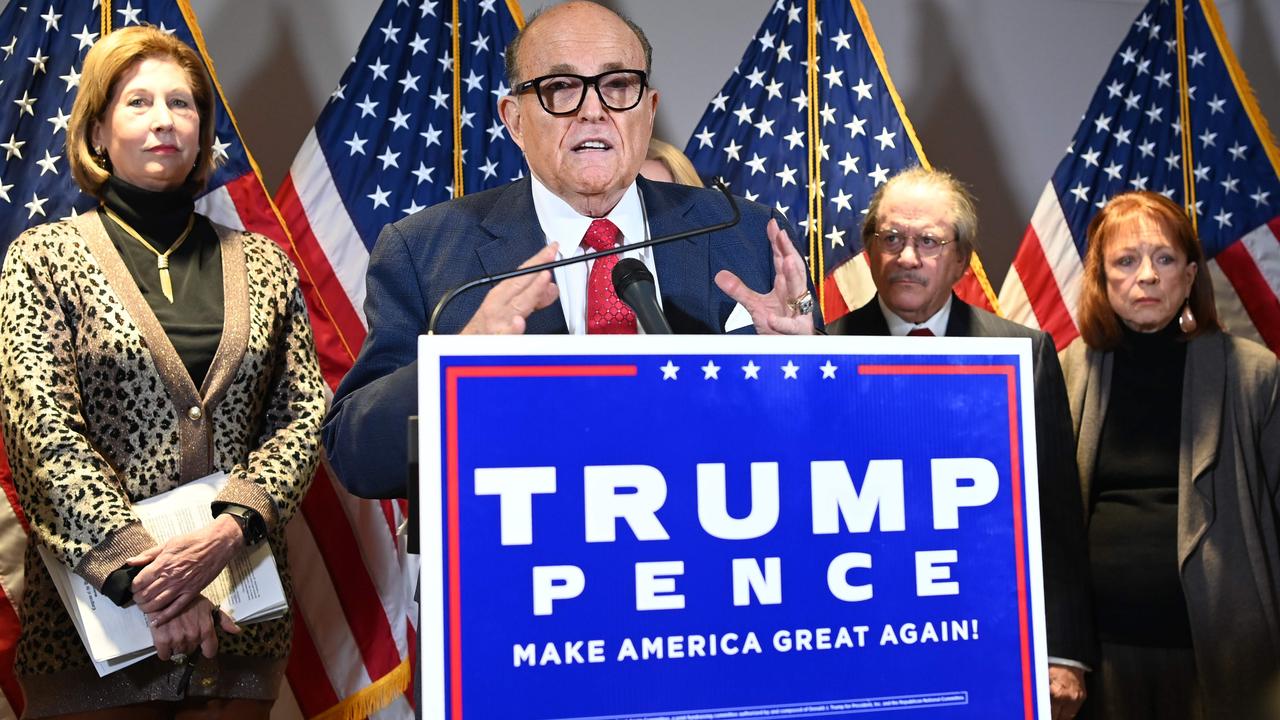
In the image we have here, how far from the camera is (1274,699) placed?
256cm

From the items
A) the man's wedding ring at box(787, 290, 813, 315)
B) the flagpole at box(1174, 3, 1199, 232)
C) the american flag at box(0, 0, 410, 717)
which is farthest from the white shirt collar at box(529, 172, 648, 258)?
the flagpole at box(1174, 3, 1199, 232)

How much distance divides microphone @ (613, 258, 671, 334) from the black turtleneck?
130cm

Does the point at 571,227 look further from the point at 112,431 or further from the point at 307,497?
the point at 307,497

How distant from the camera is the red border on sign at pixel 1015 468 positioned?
1.08 m

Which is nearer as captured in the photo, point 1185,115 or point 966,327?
point 966,327

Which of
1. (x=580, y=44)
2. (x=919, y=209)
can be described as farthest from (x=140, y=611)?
(x=919, y=209)

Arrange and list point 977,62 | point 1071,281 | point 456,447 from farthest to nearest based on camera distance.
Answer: point 977,62
point 1071,281
point 456,447

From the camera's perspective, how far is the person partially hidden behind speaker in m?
2.53

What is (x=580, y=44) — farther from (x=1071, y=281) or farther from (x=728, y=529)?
(x=1071, y=281)

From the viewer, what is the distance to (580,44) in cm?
149

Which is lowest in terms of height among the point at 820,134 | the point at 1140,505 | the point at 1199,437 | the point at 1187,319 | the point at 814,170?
the point at 1140,505

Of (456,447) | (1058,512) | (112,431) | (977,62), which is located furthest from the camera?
(977,62)

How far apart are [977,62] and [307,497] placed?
322 cm

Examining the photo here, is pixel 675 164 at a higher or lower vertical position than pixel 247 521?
higher
